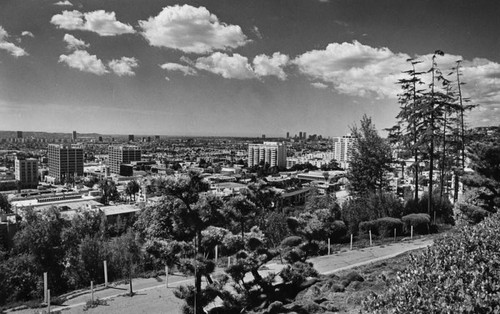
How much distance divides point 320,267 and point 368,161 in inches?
417

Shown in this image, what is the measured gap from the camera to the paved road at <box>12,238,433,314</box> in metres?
10.9

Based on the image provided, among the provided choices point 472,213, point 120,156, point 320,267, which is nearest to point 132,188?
point 320,267

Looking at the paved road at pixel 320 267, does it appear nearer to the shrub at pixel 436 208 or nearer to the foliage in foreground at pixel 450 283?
the shrub at pixel 436 208

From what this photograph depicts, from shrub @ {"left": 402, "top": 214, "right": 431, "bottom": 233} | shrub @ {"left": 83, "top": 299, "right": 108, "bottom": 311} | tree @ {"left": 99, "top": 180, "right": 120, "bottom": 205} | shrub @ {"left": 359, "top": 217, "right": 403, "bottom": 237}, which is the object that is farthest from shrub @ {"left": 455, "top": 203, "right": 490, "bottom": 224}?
tree @ {"left": 99, "top": 180, "right": 120, "bottom": 205}

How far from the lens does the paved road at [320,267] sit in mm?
10898

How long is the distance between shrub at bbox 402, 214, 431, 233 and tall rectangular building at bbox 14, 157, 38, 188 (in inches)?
5000

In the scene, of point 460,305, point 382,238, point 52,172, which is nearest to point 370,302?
point 460,305

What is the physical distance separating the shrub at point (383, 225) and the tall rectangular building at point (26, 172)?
126 meters

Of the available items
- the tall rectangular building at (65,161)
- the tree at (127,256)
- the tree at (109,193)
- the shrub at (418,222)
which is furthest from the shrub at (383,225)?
the tall rectangular building at (65,161)

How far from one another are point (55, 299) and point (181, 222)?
5.59 meters

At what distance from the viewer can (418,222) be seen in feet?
64.9

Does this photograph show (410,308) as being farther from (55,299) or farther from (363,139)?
(363,139)

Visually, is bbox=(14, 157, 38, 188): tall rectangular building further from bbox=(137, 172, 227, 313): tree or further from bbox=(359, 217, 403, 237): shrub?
bbox=(137, 172, 227, 313): tree

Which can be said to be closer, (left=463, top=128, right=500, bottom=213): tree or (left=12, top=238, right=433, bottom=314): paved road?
(left=12, top=238, right=433, bottom=314): paved road
